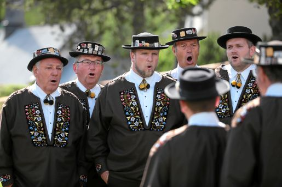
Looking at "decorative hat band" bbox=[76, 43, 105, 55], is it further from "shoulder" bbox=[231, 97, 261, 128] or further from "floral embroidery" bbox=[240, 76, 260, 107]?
"shoulder" bbox=[231, 97, 261, 128]

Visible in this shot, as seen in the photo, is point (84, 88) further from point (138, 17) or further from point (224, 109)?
point (138, 17)

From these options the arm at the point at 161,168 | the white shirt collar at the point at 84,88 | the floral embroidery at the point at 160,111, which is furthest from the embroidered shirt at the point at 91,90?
the arm at the point at 161,168

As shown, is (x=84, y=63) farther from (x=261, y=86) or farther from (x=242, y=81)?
(x=261, y=86)

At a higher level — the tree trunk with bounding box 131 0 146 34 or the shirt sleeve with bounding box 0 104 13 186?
the tree trunk with bounding box 131 0 146 34

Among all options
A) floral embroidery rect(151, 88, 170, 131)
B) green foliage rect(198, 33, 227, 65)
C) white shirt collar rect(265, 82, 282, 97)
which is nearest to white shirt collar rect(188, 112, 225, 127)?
white shirt collar rect(265, 82, 282, 97)

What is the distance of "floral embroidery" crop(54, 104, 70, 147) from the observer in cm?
751

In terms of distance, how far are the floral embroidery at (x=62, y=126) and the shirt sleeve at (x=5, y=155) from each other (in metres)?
0.53

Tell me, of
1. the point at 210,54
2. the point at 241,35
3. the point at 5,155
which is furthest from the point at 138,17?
the point at 5,155

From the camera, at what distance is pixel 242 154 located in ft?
16.8

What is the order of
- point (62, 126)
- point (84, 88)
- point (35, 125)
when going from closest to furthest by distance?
point (35, 125) < point (62, 126) < point (84, 88)

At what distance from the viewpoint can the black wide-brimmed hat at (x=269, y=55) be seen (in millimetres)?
5234

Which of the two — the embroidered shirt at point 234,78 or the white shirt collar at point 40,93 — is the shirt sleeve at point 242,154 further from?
the white shirt collar at point 40,93

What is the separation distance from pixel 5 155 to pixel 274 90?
336cm

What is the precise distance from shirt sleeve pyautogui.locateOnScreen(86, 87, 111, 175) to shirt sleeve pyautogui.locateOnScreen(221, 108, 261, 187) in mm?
2638
